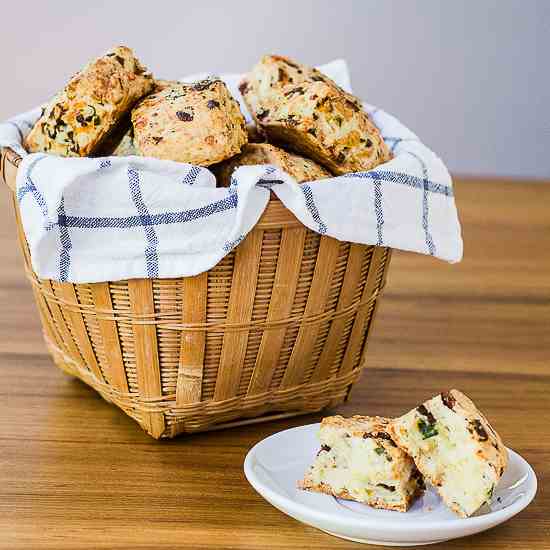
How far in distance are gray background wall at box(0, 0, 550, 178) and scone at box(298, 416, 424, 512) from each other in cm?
192

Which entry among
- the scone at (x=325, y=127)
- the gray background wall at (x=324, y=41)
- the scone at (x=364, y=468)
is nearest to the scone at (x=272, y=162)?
the scone at (x=325, y=127)

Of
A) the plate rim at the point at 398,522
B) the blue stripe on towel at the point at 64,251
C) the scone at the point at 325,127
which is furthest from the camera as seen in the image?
the scone at the point at 325,127

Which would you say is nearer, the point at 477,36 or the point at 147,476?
the point at 147,476

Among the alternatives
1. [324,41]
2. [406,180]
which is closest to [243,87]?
[406,180]

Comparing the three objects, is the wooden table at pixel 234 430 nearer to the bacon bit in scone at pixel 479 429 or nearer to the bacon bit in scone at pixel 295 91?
the bacon bit in scone at pixel 479 429

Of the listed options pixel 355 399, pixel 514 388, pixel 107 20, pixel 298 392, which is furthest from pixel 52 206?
pixel 107 20

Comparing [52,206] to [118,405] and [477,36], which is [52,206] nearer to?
[118,405]

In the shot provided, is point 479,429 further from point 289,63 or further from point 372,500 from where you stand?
point 289,63

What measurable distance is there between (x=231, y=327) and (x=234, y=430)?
0.55 feet

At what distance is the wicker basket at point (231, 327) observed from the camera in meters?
1.06

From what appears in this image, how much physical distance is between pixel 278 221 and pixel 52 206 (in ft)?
0.76

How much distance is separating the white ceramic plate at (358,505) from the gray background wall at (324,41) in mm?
1868

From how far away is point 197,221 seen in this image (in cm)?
101

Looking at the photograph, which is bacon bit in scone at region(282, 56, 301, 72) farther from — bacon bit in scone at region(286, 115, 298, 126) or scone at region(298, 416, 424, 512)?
scone at region(298, 416, 424, 512)
